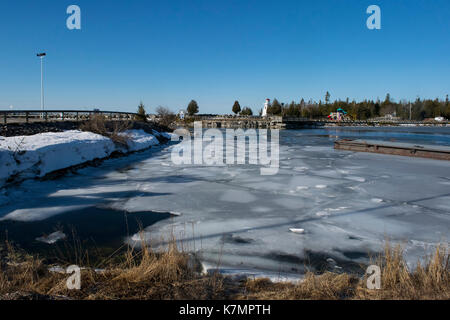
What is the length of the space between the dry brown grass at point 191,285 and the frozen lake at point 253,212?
600mm

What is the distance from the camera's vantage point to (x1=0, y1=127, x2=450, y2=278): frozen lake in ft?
15.0

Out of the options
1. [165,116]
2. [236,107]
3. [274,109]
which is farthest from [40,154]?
[236,107]

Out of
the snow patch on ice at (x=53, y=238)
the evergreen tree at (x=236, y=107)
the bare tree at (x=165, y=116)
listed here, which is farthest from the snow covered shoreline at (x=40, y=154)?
the evergreen tree at (x=236, y=107)

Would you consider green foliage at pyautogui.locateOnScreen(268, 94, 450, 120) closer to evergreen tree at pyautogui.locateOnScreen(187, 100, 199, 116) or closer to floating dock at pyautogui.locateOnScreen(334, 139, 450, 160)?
evergreen tree at pyautogui.locateOnScreen(187, 100, 199, 116)

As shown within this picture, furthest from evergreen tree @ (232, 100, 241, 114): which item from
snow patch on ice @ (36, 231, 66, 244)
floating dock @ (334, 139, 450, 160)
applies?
snow patch on ice @ (36, 231, 66, 244)

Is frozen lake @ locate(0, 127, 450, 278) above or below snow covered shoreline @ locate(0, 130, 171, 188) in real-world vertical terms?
below

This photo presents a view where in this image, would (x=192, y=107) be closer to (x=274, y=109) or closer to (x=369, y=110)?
(x=274, y=109)

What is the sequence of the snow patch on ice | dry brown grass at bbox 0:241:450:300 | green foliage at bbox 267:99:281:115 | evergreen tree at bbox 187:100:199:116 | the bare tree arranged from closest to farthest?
dry brown grass at bbox 0:241:450:300 < the snow patch on ice < the bare tree < evergreen tree at bbox 187:100:199:116 < green foliage at bbox 267:99:281:115

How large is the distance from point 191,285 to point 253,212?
133 inches

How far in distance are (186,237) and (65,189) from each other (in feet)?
17.8

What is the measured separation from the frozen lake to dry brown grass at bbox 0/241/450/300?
1.97ft

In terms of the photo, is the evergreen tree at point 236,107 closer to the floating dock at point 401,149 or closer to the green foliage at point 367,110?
the green foliage at point 367,110
